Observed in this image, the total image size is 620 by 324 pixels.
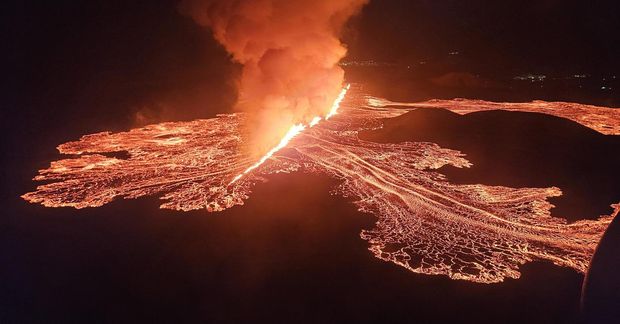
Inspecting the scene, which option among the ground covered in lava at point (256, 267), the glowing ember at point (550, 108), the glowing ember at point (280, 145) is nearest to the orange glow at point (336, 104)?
the glowing ember at point (550, 108)

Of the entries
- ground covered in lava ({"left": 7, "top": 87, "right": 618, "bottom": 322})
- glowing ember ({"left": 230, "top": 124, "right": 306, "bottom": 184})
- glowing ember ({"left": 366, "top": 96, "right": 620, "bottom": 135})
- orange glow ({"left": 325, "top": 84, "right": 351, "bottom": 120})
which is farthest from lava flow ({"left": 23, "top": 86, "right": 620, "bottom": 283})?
orange glow ({"left": 325, "top": 84, "right": 351, "bottom": 120})

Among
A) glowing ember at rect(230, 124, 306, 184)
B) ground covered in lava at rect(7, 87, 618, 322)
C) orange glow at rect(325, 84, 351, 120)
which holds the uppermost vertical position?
orange glow at rect(325, 84, 351, 120)

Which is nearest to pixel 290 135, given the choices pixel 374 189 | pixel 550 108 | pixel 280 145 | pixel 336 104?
pixel 280 145

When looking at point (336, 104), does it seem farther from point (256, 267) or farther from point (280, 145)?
point (256, 267)

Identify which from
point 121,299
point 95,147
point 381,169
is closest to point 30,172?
point 95,147

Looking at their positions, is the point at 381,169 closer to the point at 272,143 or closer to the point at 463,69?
the point at 272,143

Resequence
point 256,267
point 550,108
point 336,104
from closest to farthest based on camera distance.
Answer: point 256,267 → point 550,108 → point 336,104

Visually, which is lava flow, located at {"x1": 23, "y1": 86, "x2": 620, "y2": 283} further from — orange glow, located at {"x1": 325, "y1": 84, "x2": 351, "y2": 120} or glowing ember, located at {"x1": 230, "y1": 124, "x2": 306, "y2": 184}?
orange glow, located at {"x1": 325, "y1": 84, "x2": 351, "y2": 120}

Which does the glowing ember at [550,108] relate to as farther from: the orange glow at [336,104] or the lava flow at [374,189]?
the orange glow at [336,104]
